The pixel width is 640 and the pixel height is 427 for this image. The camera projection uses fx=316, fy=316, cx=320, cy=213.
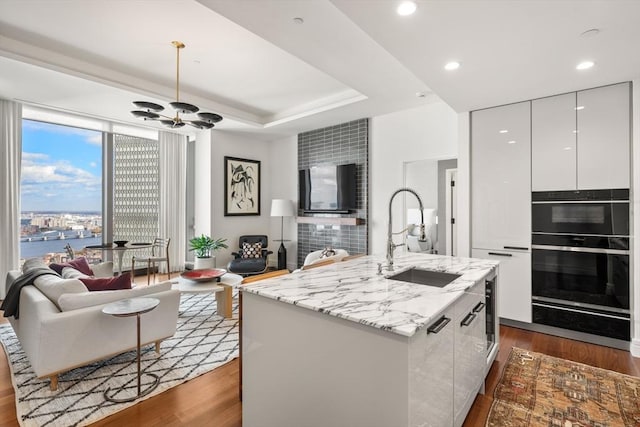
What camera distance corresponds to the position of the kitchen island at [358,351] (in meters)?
1.22

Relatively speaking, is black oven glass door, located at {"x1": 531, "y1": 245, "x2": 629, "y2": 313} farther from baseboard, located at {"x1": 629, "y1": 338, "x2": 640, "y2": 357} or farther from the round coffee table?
the round coffee table

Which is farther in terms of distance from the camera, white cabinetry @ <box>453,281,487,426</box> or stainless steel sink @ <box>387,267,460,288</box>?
stainless steel sink @ <box>387,267,460,288</box>

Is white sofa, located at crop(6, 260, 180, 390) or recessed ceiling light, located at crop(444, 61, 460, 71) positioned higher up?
recessed ceiling light, located at crop(444, 61, 460, 71)

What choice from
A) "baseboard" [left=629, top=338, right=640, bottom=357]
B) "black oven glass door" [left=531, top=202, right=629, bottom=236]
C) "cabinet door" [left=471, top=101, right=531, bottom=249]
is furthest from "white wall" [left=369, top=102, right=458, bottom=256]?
"baseboard" [left=629, top=338, right=640, bottom=357]

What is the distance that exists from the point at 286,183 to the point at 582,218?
4.77 m

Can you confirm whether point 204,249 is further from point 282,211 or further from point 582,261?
point 582,261

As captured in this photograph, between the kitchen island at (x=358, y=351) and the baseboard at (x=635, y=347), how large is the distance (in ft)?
6.31

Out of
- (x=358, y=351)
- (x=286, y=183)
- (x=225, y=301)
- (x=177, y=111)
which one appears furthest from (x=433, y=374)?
(x=286, y=183)

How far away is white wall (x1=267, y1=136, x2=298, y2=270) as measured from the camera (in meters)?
6.34

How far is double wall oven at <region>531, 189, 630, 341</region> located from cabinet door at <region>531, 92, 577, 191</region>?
122 millimetres

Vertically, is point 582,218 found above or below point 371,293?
above

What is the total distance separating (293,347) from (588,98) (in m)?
3.45

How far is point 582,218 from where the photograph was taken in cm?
302

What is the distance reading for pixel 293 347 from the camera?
1516mm
